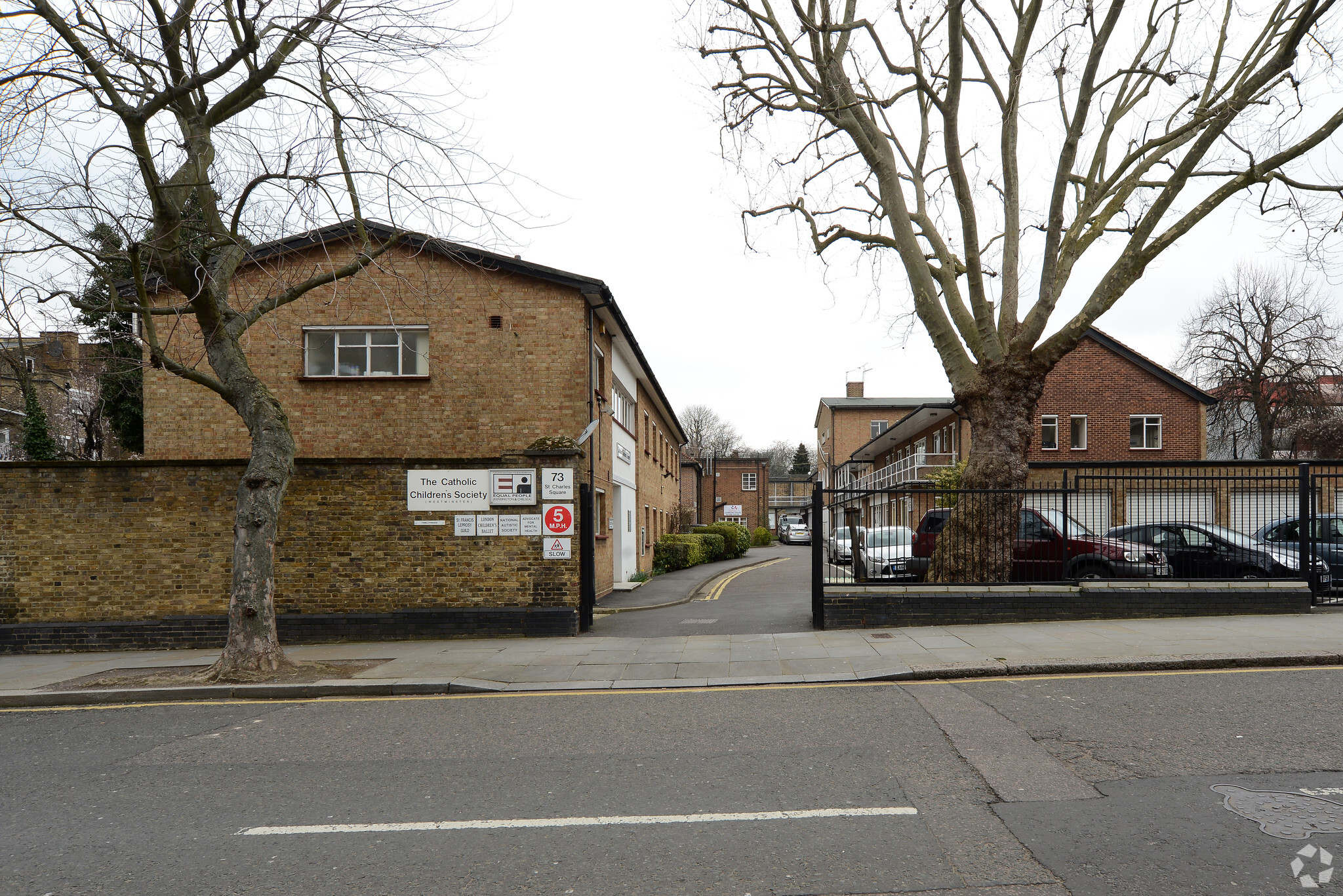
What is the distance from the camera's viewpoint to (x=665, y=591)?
59.6ft

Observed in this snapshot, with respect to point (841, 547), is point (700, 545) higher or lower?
lower

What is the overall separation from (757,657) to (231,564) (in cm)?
734

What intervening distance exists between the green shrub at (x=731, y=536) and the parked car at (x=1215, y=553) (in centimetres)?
2185

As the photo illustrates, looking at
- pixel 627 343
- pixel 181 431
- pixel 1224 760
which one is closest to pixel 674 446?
pixel 627 343

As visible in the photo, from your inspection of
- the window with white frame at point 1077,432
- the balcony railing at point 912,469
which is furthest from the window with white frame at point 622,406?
the window with white frame at point 1077,432

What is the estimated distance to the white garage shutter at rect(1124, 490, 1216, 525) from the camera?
11.4 m

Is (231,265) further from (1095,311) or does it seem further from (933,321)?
(1095,311)

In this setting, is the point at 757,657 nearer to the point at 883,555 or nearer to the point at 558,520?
the point at 558,520

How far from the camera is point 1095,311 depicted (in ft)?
39.2

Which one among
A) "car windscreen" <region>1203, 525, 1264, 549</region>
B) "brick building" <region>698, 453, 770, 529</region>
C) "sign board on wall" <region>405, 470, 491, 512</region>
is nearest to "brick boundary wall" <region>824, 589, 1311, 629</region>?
"car windscreen" <region>1203, 525, 1264, 549</region>

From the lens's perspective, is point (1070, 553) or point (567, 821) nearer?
point (567, 821)

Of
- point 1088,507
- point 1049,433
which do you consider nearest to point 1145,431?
point 1049,433

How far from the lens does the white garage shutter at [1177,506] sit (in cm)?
1141

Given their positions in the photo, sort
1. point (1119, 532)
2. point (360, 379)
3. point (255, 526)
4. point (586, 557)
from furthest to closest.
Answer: point (360, 379) < point (1119, 532) < point (586, 557) < point (255, 526)
